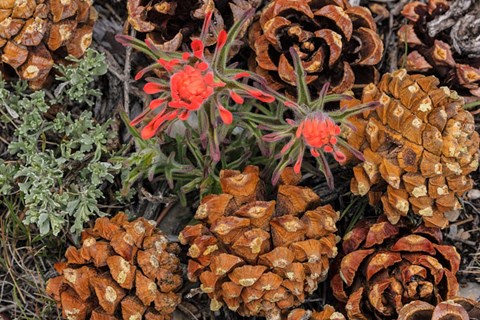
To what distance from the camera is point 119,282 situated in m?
2.49

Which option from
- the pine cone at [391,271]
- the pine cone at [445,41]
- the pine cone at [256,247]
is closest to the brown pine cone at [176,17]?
the pine cone at [256,247]

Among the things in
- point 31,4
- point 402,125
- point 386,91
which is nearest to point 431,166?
point 402,125

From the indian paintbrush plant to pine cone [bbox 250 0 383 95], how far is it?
0.12 meters

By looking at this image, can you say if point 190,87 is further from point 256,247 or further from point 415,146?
point 415,146

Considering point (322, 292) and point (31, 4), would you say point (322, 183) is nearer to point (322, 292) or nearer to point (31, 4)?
point (322, 292)

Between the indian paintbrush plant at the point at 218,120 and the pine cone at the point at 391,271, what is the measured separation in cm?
32

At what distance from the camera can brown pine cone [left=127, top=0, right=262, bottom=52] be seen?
8.63 feet

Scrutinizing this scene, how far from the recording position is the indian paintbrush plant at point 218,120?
2.13 meters

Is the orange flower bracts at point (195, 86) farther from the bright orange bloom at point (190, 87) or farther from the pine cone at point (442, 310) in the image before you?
the pine cone at point (442, 310)

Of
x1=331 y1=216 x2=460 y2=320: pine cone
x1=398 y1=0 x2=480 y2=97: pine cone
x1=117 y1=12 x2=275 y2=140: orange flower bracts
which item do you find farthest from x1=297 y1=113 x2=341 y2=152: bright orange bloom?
x1=398 y1=0 x2=480 y2=97: pine cone

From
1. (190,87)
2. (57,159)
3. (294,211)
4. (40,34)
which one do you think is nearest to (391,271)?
(294,211)

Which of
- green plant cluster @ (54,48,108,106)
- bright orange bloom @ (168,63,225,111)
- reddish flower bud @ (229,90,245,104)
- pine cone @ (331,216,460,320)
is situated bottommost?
pine cone @ (331,216,460,320)

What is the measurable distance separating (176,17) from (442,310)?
1.49 m

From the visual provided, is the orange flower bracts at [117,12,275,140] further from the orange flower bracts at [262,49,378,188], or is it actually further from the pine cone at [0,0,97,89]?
the pine cone at [0,0,97,89]
